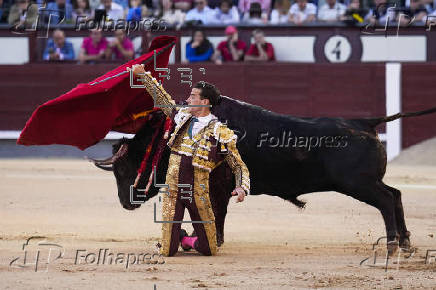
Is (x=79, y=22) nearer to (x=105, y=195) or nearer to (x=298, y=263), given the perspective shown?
(x=105, y=195)

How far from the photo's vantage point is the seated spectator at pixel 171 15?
37.0ft

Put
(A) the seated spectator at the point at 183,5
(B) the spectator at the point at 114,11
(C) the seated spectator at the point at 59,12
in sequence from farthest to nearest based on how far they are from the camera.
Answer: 1. (C) the seated spectator at the point at 59,12
2. (A) the seated spectator at the point at 183,5
3. (B) the spectator at the point at 114,11

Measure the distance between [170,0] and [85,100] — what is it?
611 centimetres

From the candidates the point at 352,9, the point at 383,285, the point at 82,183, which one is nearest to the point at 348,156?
the point at 383,285

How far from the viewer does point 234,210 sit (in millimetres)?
7582

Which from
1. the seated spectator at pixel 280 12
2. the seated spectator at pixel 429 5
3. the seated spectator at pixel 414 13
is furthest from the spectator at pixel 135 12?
the seated spectator at pixel 429 5

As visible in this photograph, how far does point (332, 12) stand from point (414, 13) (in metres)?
0.92

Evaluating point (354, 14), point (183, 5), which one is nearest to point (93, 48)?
point (183, 5)

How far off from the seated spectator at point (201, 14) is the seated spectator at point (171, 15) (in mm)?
89

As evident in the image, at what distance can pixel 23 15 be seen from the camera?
1160 cm

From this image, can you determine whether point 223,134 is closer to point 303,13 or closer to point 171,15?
point 303,13

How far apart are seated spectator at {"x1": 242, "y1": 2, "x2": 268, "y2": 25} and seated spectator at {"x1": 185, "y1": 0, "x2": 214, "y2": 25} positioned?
15.8 inches

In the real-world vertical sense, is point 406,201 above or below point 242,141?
below

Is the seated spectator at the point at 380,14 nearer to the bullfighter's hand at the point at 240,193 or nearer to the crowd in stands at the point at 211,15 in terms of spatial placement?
the crowd in stands at the point at 211,15
